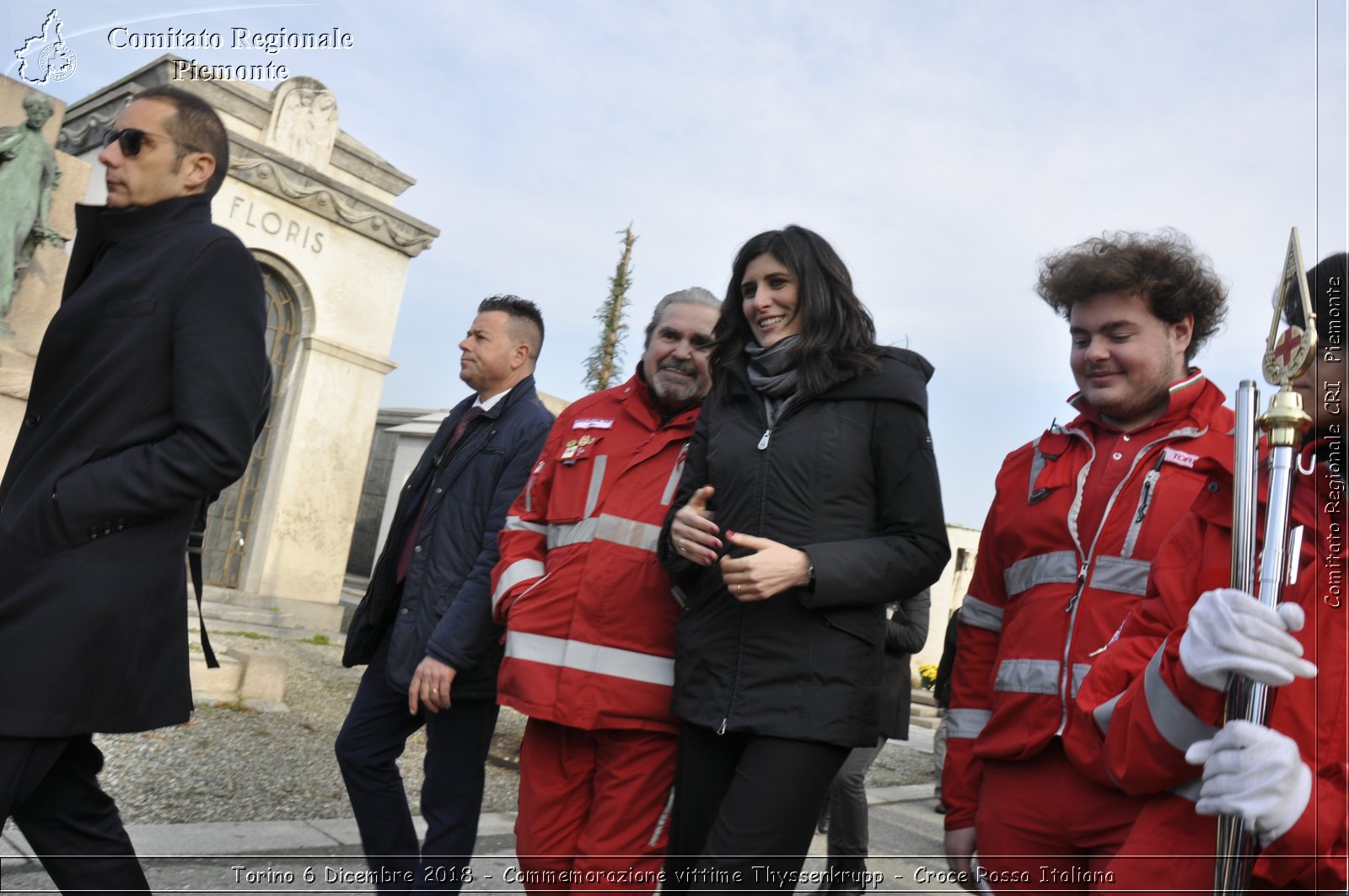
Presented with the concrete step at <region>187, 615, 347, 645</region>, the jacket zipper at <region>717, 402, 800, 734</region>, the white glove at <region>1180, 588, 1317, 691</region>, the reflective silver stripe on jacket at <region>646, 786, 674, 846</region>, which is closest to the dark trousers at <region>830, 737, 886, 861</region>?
→ the reflective silver stripe on jacket at <region>646, 786, 674, 846</region>

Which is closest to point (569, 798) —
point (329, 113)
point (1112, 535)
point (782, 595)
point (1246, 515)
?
point (782, 595)

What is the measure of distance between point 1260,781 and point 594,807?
178 cm

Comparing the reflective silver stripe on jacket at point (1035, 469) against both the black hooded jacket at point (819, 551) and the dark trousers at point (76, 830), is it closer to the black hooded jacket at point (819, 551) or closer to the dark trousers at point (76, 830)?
the black hooded jacket at point (819, 551)

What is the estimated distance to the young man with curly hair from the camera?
237 centimetres

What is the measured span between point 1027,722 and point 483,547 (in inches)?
77.5

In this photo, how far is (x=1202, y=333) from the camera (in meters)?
2.79

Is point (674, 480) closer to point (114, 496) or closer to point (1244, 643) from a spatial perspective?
point (114, 496)

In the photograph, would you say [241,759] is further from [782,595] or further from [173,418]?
[782,595]

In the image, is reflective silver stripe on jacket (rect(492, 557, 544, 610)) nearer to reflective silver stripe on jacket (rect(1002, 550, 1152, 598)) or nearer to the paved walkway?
reflective silver stripe on jacket (rect(1002, 550, 1152, 598))

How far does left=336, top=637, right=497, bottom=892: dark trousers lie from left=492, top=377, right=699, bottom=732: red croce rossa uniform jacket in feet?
1.80

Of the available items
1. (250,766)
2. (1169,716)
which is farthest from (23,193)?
(1169,716)

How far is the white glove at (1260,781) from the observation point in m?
1.59

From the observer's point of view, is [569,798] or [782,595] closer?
[782,595]

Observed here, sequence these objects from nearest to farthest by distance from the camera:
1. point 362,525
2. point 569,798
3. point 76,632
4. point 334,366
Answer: point 76,632 → point 569,798 → point 334,366 → point 362,525
